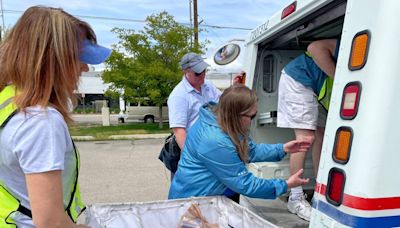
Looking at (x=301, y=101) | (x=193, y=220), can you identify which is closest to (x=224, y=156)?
(x=193, y=220)

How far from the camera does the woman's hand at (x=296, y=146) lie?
9.65 feet

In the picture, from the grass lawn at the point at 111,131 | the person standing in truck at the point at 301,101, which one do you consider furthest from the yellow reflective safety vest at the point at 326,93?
the grass lawn at the point at 111,131

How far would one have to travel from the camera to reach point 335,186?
163 centimetres

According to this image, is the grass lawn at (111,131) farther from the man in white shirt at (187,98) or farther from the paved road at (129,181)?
the man in white shirt at (187,98)

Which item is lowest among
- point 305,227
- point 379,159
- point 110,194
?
point 110,194

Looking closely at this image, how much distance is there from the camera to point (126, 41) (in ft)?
64.1

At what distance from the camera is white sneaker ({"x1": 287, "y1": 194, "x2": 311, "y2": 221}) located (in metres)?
2.97

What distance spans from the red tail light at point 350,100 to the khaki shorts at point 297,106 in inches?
61.4

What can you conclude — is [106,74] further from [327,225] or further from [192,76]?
[327,225]

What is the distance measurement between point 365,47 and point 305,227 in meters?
1.62

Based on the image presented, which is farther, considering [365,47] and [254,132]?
[254,132]

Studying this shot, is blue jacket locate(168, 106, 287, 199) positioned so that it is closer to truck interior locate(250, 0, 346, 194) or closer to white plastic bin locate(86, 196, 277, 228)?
white plastic bin locate(86, 196, 277, 228)

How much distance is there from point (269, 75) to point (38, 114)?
2690 mm

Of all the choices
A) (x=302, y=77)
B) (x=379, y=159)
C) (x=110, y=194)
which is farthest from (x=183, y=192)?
(x=110, y=194)
